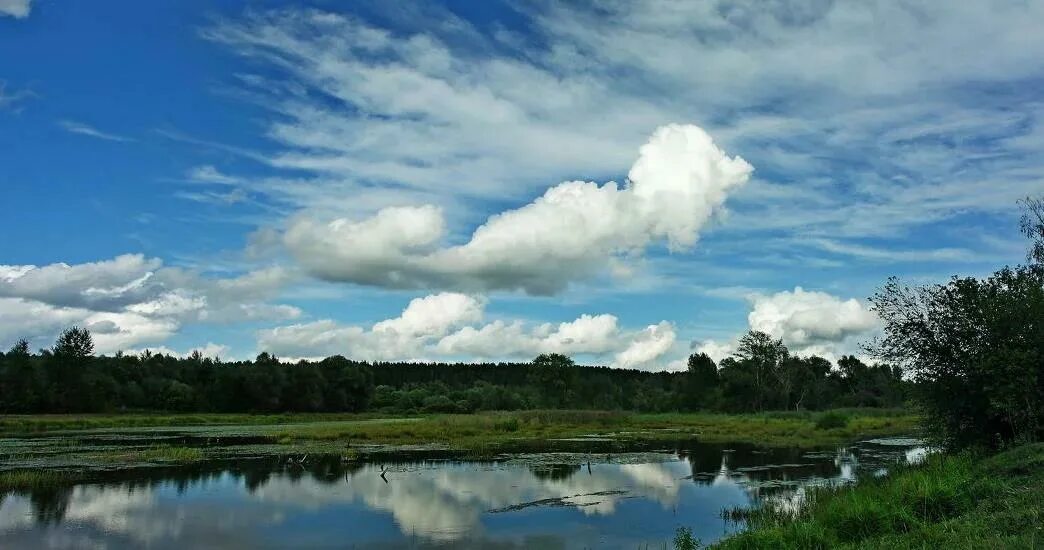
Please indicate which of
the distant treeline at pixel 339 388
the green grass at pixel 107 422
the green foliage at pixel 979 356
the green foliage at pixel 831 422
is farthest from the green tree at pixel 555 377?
the green foliage at pixel 979 356

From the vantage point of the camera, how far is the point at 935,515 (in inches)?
605

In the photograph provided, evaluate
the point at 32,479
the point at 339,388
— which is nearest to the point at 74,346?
the point at 339,388

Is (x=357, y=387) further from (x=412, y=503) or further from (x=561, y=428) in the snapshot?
(x=412, y=503)

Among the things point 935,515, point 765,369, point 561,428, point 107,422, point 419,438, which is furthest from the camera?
point 765,369

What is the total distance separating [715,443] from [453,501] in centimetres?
3165

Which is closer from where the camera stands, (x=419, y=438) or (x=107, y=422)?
(x=419, y=438)

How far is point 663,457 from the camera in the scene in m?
41.7

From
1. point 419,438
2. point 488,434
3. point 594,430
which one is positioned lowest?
point 594,430

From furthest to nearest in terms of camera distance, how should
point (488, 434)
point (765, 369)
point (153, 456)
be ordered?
point (765, 369), point (488, 434), point (153, 456)

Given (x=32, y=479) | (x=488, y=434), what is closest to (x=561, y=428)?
(x=488, y=434)

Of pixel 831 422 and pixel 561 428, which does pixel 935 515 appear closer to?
pixel 831 422

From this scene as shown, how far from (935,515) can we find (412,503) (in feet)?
54.0

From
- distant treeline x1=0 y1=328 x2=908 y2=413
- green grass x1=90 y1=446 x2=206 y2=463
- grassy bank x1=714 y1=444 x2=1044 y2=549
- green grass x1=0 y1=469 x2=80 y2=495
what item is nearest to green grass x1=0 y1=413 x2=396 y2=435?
distant treeline x1=0 y1=328 x2=908 y2=413

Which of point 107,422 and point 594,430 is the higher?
point 107,422
